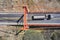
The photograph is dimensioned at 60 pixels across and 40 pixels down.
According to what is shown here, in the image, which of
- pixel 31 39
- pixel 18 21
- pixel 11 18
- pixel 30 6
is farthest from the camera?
pixel 30 6

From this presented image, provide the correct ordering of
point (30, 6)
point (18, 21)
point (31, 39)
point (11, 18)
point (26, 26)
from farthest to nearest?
point (30, 6) < point (31, 39) < point (11, 18) < point (18, 21) < point (26, 26)

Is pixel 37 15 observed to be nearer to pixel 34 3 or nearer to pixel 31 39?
pixel 31 39

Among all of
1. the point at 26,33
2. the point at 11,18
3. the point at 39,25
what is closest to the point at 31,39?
the point at 26,33

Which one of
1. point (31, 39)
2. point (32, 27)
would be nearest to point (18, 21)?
point (32, 27)

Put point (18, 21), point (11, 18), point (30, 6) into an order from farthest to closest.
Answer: point (30, 6) < point (11, 18) < point (18, 21)

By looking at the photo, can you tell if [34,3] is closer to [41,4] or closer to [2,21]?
[41,4]

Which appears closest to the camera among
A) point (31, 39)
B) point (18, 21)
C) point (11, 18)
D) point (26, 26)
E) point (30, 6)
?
point (26, 26)

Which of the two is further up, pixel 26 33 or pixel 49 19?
pixel 49 19

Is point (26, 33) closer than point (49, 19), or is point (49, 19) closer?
point (49, 19)

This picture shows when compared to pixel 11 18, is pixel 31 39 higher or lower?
lower
